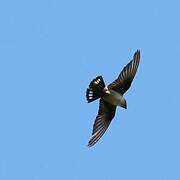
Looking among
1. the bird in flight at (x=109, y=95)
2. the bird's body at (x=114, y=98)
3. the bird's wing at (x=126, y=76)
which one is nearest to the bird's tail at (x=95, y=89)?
the bird in flight at (x=109, y=95)

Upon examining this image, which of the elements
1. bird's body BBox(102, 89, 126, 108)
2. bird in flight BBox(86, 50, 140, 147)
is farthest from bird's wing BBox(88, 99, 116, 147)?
bird's body BBox(102, 89, 126, 108)

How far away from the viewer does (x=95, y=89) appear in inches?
578

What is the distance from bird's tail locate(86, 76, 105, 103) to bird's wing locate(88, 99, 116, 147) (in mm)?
434

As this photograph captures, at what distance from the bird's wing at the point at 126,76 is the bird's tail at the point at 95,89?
336mm

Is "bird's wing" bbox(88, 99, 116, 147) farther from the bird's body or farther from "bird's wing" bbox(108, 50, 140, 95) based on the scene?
"bird's wing" bbox(108, 50, 140, 95)

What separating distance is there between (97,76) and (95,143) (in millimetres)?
1154

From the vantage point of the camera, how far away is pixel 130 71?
599 inches

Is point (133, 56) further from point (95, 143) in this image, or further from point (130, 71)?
point (95, 143)

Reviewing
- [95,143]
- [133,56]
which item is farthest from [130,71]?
[95,143]

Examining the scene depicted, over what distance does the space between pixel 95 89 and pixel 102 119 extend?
2.95ft

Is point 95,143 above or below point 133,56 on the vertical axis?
below

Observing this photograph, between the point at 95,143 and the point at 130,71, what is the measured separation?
1168 millimetres

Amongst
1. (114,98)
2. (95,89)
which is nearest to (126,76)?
(114,98)

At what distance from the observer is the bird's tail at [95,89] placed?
14.5 metres
